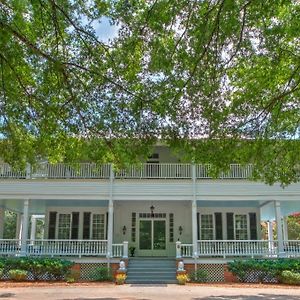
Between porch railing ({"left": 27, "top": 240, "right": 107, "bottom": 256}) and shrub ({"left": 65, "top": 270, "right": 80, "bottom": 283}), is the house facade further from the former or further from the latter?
shrub ({"left": 65, "top": 270, "right": 80, "bottom": 283})

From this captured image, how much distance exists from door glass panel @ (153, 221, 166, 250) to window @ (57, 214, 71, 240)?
192 inches

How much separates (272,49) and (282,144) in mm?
3732

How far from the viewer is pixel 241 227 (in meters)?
26.1

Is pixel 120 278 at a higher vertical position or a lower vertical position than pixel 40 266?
lower

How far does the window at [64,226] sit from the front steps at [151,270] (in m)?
4.82

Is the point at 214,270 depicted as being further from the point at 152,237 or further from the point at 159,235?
the point at 152,237

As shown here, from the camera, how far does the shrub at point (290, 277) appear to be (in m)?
19.8

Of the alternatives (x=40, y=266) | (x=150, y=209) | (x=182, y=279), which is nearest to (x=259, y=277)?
(x=182, y=279)

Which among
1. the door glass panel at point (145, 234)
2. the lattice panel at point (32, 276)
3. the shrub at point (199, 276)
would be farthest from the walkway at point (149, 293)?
the door glass panel at point (145, 234)

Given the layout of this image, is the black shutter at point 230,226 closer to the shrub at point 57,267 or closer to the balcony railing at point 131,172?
the balcony railing at point 131,172

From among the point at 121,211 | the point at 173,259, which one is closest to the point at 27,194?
the point at 121,211

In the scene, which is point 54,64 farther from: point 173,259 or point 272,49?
point 173,259

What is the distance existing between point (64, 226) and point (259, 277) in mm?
11375

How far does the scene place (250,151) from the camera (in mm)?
12977
